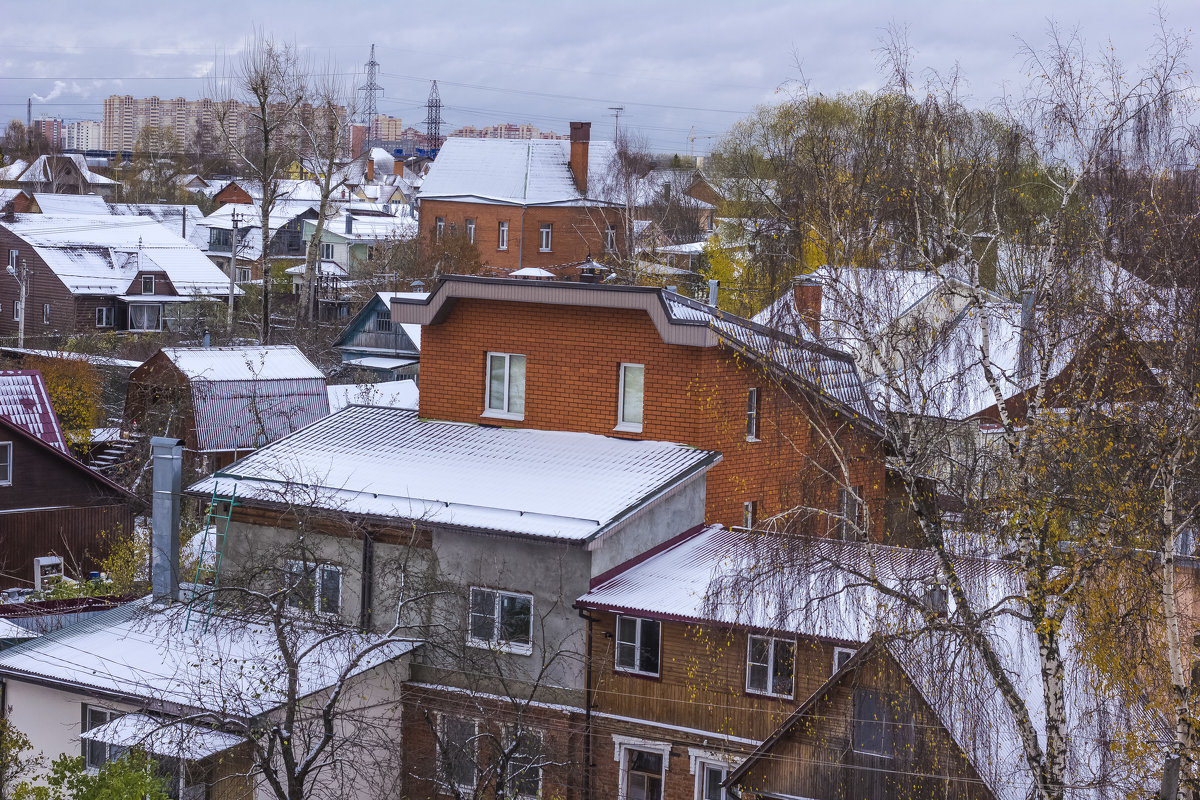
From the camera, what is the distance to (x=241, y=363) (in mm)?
38625

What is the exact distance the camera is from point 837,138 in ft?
53.1

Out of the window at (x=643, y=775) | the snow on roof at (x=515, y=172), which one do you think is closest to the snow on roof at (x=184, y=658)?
the window at (x=643, y=775)

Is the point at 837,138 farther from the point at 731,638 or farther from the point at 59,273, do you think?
the point at 59,273

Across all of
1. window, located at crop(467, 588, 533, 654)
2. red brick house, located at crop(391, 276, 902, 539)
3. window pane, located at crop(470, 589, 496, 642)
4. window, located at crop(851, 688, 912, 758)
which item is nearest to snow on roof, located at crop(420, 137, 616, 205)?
red brick house, located at crop(391, 276, 902, 539)

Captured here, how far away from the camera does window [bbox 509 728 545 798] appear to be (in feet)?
60.3

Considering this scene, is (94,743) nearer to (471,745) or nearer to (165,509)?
(165,509)

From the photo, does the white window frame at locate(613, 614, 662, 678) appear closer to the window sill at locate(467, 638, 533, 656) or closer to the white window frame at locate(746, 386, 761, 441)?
the window sill at locate(467, 638, 533, 656)

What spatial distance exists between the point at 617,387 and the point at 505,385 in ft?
7.39

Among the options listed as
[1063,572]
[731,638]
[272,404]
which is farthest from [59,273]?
[1063,572]

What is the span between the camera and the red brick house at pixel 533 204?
66.3 meters

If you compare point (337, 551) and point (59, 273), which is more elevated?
point (59, 273)

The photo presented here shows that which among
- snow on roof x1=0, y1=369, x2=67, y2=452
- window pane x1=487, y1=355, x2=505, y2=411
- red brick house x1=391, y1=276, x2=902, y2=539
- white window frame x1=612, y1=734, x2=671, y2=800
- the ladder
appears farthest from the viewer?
snow on roof x1=0, y1=369, x2=67, y2=452

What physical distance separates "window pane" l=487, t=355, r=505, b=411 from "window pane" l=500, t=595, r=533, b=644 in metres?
4.50

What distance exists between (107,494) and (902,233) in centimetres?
2389
